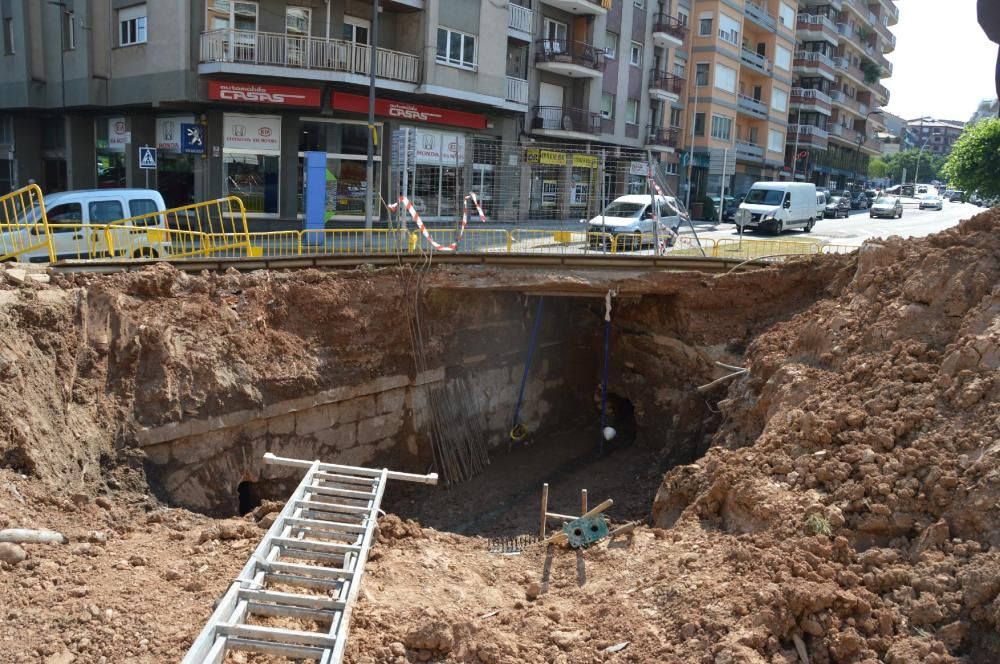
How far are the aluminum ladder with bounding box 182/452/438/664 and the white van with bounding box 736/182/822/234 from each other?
24.8m

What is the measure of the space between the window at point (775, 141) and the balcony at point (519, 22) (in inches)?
1075

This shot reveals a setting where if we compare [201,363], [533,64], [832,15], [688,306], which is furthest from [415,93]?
[832,15]

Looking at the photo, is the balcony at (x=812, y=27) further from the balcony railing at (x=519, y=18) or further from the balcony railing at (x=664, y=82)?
the balcony railing at (x=519, y=18)

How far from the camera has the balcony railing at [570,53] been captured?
30.6 m

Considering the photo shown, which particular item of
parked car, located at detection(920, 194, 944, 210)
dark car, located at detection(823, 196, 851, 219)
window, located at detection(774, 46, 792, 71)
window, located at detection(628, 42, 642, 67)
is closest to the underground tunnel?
window, located at detection(628, 42, 642, 67)

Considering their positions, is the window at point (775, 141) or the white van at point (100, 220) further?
the window at point (775, 141)

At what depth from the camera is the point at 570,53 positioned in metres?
31.9

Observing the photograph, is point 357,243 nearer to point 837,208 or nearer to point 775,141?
point 837,208

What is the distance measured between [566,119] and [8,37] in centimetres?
2018

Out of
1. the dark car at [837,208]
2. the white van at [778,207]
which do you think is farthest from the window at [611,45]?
the dark car at [837,208]

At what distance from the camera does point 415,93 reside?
935 inches

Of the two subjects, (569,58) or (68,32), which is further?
(569,58)

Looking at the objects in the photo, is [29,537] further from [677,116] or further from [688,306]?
[677,116]

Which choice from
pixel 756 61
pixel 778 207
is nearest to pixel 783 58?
pixel 756 61
